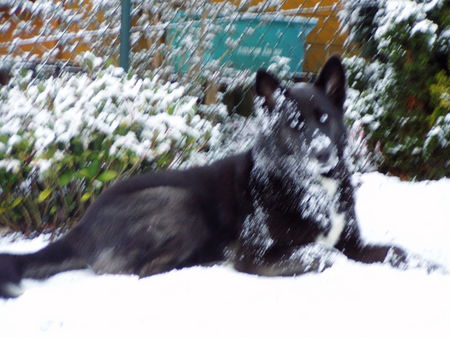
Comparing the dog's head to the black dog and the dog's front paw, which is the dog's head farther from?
the dog's front paw

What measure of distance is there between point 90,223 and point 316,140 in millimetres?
1123

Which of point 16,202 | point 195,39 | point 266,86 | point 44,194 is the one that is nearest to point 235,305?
point 266,86

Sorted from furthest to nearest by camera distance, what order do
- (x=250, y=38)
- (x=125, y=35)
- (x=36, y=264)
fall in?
1. (x=250, y=38)
2. (x=125, y=35)
3. (x=36, y=264)

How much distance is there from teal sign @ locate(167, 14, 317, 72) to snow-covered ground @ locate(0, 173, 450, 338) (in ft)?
8.83

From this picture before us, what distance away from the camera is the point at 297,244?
9.24 feet

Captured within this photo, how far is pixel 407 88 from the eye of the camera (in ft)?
14.8

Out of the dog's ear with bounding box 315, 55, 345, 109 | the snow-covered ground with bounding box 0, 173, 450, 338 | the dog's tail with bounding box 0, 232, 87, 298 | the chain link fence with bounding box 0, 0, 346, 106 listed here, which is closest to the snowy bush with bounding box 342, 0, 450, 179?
the chain link fence with bounding box 0, 0, 346, 106

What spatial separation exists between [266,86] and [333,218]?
0.73 m

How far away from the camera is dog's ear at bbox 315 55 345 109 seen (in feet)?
9.48

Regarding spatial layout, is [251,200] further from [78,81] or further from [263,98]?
[78,81]

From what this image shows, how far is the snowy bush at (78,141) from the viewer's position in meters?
3.22

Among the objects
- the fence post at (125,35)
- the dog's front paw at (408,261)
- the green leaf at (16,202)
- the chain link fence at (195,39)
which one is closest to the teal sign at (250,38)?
the chain link fence at (195,39)

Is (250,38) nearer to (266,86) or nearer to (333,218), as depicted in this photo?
(266,86)

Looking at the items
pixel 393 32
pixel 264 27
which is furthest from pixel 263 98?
pixel 264 27
